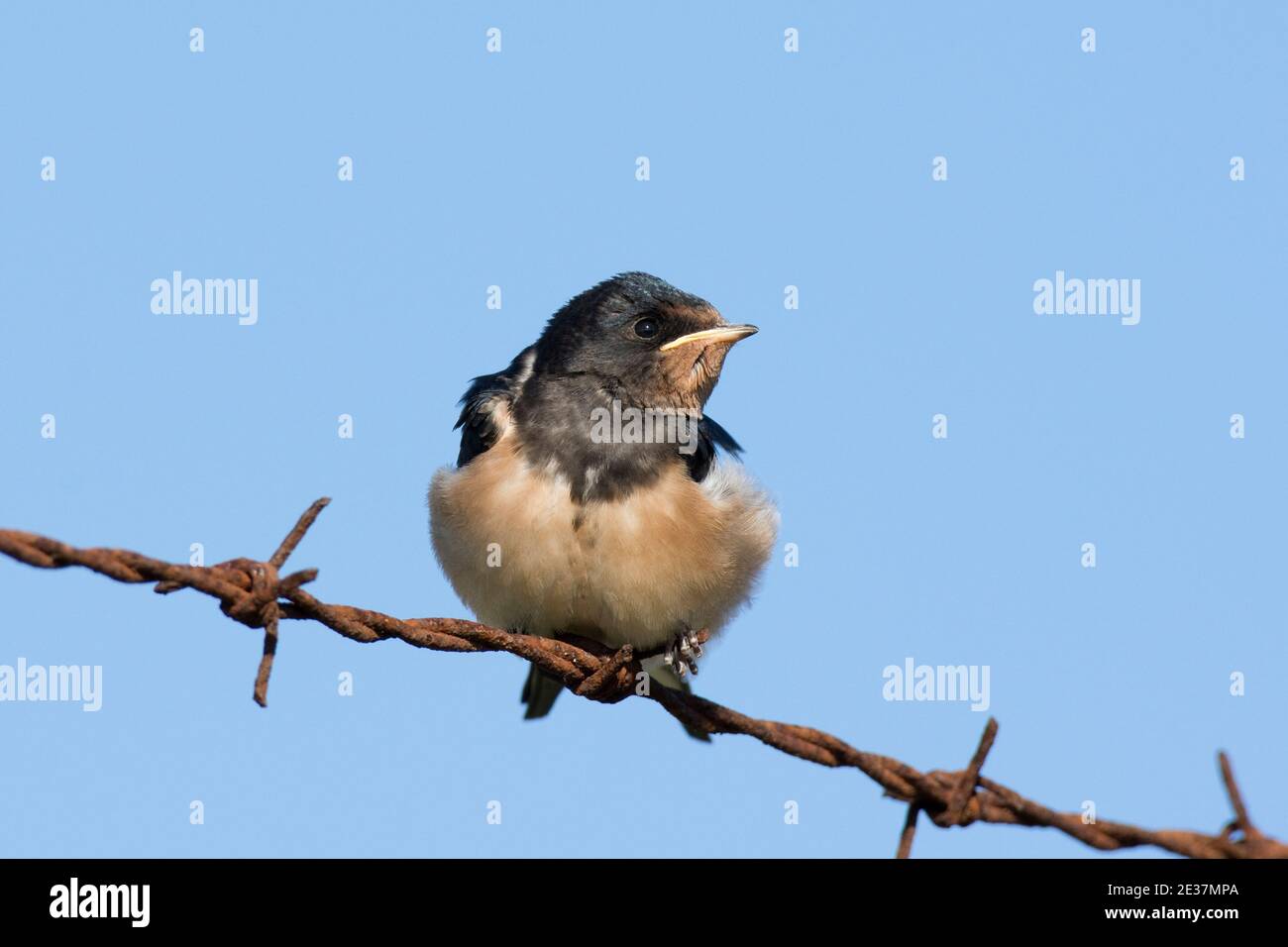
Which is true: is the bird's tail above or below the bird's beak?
below

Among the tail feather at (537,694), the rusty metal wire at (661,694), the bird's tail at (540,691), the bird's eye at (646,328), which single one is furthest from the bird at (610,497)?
the rusty metal wire at (661,694)

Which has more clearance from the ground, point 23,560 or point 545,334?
point 545,334

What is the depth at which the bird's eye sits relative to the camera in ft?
21.4

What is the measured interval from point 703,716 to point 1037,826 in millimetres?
1034

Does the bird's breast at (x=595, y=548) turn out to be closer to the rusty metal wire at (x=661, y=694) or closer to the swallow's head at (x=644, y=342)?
the swallow's head at (x=644, y=342)

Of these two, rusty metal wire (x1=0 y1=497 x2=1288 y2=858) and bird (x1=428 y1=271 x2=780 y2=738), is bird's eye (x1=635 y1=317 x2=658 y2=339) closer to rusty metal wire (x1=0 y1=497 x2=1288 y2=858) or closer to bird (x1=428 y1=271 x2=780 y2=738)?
bird (x1=428 y1=271 x2=780 y2=738)

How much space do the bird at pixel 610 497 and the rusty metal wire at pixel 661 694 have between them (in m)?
1.13

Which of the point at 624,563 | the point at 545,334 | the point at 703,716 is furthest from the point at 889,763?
the point at 545,334

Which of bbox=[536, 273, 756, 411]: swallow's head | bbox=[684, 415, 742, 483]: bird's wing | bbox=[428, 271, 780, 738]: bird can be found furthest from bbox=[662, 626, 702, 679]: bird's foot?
bbox=[536, 273, 756, 411]: swallow's head

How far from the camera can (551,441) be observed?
5.84 m

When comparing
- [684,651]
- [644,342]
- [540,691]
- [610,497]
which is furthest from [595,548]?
[540,691]

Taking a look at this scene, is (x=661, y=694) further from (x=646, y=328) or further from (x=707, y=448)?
(x=646, y=328)

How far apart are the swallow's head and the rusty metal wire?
6.81ft
